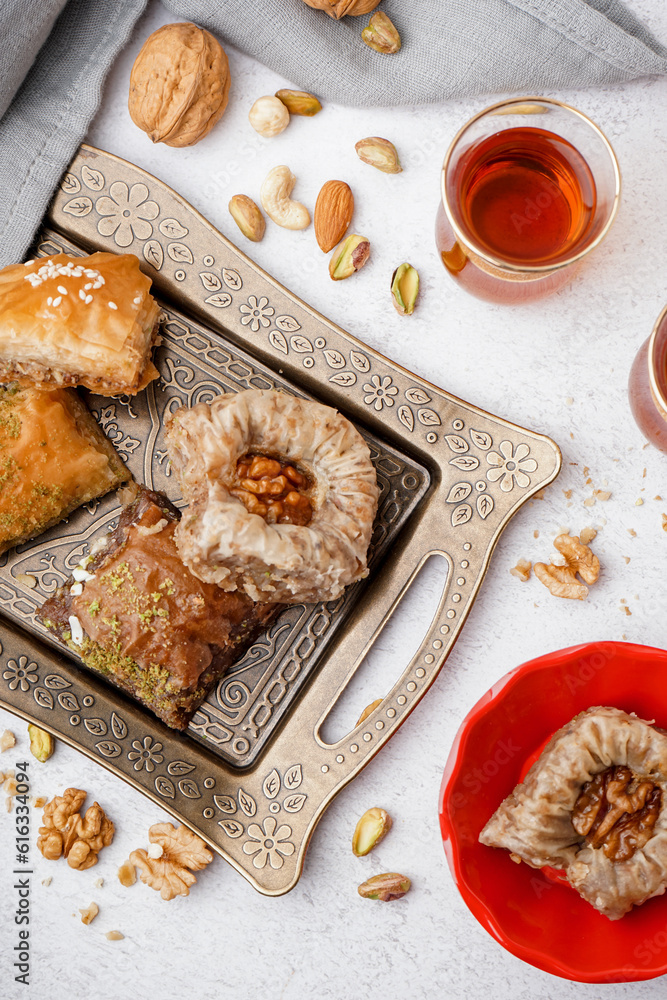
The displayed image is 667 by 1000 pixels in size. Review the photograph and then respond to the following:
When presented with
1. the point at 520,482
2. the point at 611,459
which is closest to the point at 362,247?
the point at 520,482

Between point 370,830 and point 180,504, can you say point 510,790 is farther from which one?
point 180,504

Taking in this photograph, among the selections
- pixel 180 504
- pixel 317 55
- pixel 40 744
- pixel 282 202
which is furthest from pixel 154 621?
pixel 317 55

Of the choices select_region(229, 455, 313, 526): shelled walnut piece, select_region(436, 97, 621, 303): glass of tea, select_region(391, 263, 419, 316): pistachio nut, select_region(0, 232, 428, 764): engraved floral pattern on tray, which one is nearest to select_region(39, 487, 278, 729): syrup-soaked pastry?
select_region(0, 232, 428, 764): engraved floral pattern on tray

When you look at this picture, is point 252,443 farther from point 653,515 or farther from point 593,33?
point 593,33

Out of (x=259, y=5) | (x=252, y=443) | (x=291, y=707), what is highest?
(x=259, y=5)

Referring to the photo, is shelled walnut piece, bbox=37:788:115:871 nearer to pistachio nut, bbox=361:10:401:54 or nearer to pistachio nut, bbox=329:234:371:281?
pistachio nut, bbox=329:234:371:281

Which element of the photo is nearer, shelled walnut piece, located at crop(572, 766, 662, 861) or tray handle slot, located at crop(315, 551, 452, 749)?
shelled walnut piece, located at crop(572, 766, 662, 861)
